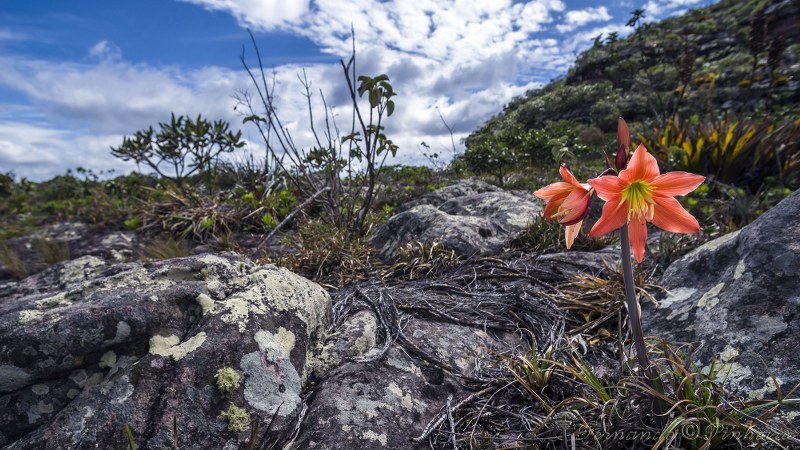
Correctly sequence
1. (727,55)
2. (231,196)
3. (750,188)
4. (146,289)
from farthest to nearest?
1. (727,55)
2. (231,196)
3. (750,188)
4. (146,289)

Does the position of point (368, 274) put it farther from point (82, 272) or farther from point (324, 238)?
point (82, 272)

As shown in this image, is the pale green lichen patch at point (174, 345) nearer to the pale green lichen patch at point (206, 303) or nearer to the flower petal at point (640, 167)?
the pale green lichen patch at point (206, 303)

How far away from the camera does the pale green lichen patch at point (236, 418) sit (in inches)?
57.8

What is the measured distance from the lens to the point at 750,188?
5.84 metres

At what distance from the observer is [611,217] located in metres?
1.15

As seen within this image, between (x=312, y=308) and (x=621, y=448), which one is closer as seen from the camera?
(x=621, y=448)

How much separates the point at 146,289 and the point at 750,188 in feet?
24.3

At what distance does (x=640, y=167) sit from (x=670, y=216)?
0.67 ft

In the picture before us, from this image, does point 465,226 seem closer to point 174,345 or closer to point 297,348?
point 297,348

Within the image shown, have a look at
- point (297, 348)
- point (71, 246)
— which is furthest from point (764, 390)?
point (71, 246)

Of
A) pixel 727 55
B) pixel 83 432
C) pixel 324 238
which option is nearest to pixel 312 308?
pixel 83 432

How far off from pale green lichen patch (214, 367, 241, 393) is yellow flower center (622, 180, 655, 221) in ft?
4.86

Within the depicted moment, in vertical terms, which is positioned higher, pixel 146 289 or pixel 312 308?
pixel 146 289

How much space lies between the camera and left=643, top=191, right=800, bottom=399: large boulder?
5.12ft
